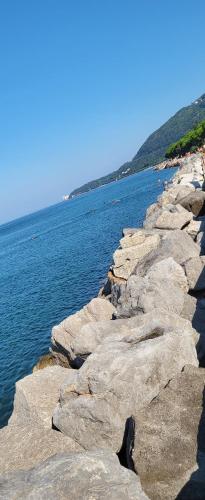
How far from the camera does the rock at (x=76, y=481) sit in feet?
25.5

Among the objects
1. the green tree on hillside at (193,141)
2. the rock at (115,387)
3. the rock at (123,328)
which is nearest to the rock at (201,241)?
the rock at (123,328)

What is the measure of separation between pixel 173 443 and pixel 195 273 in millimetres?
10826

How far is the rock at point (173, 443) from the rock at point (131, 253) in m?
14.3

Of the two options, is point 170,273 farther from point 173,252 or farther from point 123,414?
point 123,414

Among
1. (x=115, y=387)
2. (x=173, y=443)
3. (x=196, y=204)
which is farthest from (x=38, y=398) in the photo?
(x=196, y=204)

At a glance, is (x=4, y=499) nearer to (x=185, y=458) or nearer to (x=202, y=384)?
(x=185, y=458)

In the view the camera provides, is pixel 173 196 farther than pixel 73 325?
Yes

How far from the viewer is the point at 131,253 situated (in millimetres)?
25969

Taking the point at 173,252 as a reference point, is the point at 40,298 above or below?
below

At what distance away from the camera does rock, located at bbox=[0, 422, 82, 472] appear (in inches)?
439

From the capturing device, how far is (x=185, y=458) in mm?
9555

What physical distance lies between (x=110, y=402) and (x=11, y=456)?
316 cm

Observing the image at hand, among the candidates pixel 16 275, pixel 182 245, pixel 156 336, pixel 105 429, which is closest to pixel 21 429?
pixel 105 429

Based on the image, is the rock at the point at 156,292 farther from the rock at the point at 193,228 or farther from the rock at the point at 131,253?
the rock at the point at 193,228
